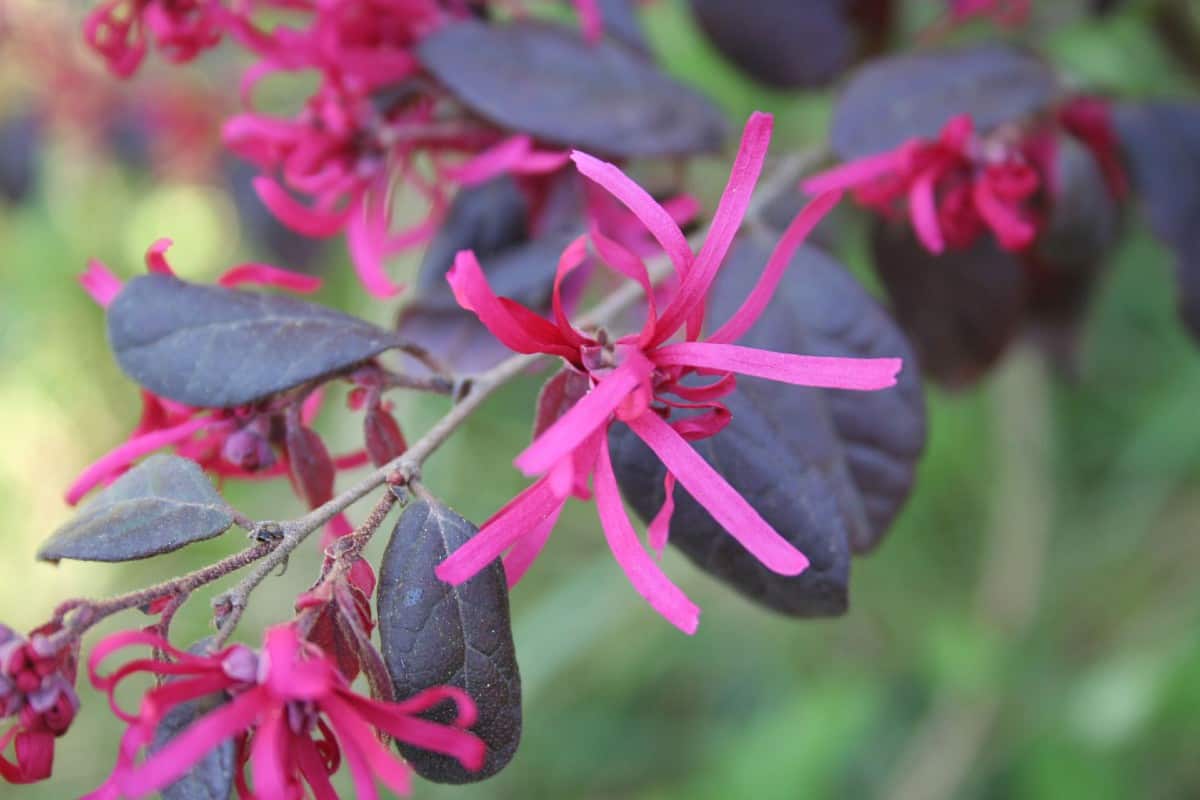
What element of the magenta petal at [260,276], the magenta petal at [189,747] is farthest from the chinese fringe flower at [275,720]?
the magenta petal at [260,276]

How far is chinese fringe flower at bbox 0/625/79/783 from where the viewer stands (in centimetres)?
→ 38

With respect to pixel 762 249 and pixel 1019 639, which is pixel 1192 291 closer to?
pixel 762 249

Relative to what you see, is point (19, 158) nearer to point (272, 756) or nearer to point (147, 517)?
point (147, 517)

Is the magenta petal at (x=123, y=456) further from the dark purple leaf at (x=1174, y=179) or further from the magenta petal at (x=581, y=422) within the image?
the dark purple leaf at (x=1174, y=179)

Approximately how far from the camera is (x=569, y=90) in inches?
26.4

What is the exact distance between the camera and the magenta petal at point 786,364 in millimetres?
378

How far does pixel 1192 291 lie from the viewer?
721 millimetres

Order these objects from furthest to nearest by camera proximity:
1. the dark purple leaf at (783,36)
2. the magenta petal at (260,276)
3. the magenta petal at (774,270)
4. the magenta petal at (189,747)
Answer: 1. the dark purple leaf at (783,36)
2. the magenta petal at (260,276)
3. the magenta petal at (774,270)
4. the magenta petal at (189,747)

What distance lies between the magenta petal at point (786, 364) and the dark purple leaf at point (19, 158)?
151 cm

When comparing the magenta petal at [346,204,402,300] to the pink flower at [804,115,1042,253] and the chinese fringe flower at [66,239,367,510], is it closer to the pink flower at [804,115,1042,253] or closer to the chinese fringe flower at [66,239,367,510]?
the chinese fringe flower at [66,239,367,510]

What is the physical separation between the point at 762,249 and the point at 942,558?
976 millimetres

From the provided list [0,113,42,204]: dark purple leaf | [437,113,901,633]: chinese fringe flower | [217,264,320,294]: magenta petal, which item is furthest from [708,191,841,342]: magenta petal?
[0,113,42,204]: dark purple leaf

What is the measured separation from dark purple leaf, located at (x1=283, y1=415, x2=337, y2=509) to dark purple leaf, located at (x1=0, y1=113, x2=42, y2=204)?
1.36 m

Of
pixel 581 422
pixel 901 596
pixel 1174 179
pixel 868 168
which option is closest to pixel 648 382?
pixel 581 422
